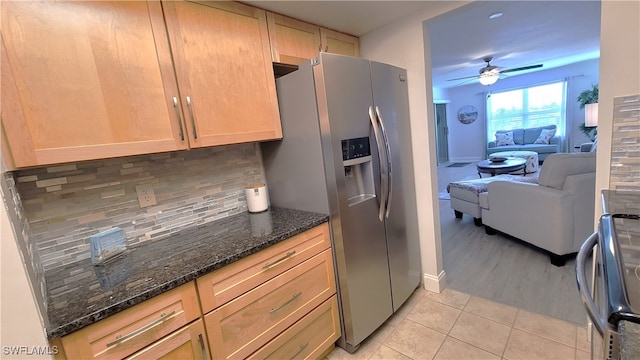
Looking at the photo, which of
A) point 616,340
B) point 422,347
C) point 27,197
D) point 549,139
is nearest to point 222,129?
point 27,197

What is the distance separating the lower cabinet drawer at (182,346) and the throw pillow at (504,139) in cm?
855

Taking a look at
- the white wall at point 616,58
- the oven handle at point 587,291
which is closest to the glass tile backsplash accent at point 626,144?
the white wall at point 616,58

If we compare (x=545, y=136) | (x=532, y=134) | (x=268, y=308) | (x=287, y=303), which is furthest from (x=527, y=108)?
(x=268, y=308)

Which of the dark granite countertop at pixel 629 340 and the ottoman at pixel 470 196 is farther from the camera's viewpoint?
the ottoman at pixel 470 196

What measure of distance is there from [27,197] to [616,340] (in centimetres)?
183

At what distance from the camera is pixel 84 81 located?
0.99 m

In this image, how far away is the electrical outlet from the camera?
139 centimetres

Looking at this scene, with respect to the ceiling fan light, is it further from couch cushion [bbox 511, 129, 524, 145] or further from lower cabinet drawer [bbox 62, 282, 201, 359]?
lower cabinet drawer [bbox 62, 282, 201, 359]

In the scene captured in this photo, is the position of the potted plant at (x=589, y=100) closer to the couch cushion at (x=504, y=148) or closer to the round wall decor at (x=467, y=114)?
the couch cushion at (x=504, y=148)

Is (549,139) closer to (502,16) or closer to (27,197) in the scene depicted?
(502,16)

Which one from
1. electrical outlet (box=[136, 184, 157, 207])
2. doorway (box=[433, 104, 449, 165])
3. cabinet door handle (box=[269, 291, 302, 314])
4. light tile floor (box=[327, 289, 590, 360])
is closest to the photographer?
cabinet door handle (box=[269, 291, 302, 314])

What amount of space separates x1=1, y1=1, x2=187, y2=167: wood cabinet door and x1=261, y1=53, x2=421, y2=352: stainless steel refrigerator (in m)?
0.63

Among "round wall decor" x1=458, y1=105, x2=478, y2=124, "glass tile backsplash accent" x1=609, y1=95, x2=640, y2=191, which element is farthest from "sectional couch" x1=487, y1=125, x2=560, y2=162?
"glass tile backsplash accent" x1=609, y1=95, x2=640, y2=191

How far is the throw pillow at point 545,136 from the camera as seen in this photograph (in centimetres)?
675
